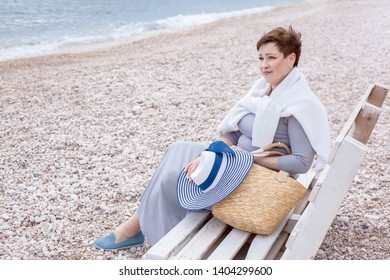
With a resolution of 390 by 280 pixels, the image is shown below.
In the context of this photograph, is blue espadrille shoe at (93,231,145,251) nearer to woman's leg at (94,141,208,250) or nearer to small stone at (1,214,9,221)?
woman's leg at (94,141,208,250)

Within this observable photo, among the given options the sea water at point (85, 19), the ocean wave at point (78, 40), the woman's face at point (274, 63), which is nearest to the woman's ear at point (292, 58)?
the woman's face at point (274, 63)

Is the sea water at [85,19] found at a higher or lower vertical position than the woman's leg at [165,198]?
lower

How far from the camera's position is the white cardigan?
3.01 m

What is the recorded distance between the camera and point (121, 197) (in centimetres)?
444

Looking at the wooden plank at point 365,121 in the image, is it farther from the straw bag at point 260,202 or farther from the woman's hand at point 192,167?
the woman's hand at point 192,167

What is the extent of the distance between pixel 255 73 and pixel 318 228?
6.80 meters

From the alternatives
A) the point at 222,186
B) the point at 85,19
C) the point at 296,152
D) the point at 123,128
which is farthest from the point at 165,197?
the point at 85,19

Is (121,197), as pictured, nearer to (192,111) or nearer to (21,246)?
(21,246)

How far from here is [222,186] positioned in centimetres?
289

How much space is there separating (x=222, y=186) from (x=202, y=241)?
1.09 feet

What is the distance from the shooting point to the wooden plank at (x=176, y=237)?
2595 mm

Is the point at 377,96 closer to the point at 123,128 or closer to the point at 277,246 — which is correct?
the point at 277,246
